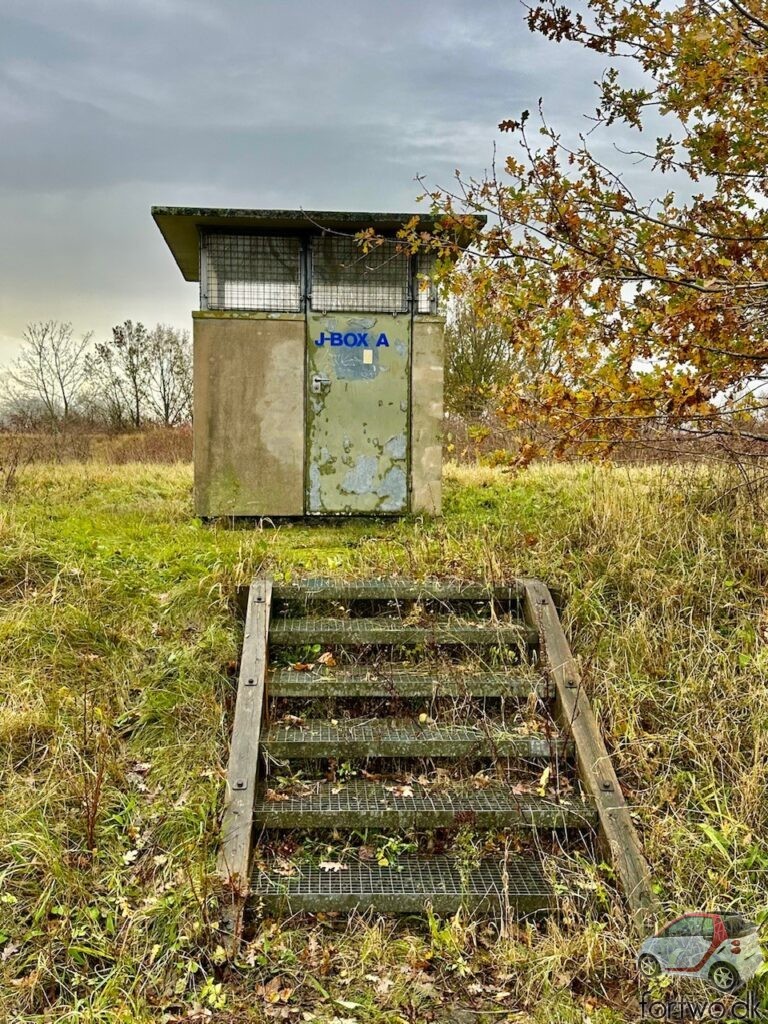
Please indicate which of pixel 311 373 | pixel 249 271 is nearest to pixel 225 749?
pixel 311 373

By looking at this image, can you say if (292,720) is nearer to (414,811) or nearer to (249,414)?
(414,811)

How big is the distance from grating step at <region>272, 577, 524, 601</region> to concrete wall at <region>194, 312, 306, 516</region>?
2.58 m

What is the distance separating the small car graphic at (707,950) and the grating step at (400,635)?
6.10 ft

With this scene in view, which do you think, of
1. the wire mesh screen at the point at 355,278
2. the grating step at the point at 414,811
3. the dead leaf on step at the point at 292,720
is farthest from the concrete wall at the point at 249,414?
the grating step at the point at 414,811

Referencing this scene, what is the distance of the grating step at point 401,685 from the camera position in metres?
4.45

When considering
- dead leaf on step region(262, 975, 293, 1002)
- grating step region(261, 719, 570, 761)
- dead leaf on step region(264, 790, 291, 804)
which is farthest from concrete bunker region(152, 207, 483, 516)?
dead leaf on step region(262, 975, 293, 1002)

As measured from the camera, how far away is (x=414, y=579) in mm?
5352

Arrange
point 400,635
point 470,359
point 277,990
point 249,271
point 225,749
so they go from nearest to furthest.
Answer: point 277,990, point 225,749, point 400,635, point 249,271, point 470,359

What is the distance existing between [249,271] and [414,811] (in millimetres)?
5483

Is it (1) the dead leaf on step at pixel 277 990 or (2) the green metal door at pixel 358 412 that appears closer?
(1) the dead leaf on step at pixel 277 990

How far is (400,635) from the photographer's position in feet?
15.7

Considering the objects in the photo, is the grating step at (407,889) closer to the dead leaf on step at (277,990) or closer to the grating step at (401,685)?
the dead leaf on step at (277,990)

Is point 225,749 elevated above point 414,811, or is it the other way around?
point 225,749

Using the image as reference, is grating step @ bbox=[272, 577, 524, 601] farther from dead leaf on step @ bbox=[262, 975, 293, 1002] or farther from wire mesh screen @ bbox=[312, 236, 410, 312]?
wire mesh screen @ bbox=[312, 236, 410, 312]
